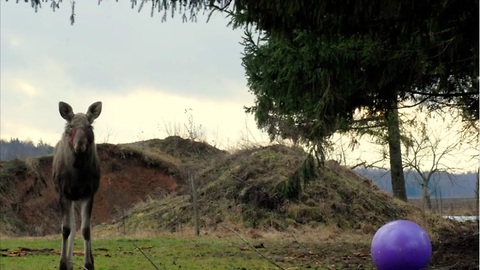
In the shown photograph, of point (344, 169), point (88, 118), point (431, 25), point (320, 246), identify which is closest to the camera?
point (431, 25)

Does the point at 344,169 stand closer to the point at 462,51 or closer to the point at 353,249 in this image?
the point at 353,249

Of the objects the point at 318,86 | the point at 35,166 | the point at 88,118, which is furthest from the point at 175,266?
the point at 35,166

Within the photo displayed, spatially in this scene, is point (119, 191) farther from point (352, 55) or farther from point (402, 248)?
point (402, 248)

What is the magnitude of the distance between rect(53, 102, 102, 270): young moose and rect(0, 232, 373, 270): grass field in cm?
50

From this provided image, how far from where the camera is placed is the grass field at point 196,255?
1214 cm

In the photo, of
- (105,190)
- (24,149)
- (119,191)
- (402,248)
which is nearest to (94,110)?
(402,248)

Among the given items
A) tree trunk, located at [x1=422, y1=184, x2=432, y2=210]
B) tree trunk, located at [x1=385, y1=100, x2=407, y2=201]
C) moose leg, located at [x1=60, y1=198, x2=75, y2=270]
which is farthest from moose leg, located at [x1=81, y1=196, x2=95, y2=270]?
tree trunk, located at [x1=422, y1=184, x2=432, y2=210]

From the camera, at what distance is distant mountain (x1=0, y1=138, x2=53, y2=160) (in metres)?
39.2

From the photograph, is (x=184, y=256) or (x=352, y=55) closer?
(x=352, y=55)

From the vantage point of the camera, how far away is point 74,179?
1038 cm

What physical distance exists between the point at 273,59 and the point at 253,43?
1398mm

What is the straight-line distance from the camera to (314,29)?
6906mm

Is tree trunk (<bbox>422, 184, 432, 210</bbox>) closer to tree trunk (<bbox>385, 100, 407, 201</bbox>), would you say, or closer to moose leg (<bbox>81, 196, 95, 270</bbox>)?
tree trunk (<bbox>385, 100, 407, 201</bbox>)

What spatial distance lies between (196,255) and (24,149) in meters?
A: 33.8
